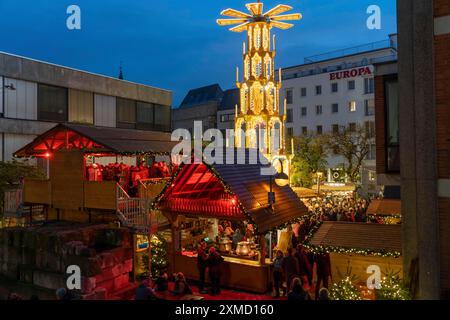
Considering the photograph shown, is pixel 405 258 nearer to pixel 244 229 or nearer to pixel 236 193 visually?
pixel 236 193

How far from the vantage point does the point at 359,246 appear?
1123 cm

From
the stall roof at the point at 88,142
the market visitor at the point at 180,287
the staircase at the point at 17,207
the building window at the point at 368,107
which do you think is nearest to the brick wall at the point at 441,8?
the market visitor at the point at 180,287

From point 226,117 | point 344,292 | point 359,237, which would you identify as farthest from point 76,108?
point 226,117

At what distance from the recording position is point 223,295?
12.8 m

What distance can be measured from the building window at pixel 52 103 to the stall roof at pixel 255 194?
58.9 feet

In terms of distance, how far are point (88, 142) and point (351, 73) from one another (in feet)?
144

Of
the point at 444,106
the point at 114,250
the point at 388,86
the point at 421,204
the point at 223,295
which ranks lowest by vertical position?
the point at 223,295

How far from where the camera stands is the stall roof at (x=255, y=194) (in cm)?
1241

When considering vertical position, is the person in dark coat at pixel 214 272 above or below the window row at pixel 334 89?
below

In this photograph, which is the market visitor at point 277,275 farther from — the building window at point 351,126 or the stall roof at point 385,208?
the building window at point 351,126

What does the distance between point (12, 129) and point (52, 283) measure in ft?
52.7

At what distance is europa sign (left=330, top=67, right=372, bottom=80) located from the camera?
5059cm

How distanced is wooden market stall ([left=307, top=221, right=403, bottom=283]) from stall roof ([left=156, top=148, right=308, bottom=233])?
1.50 m
